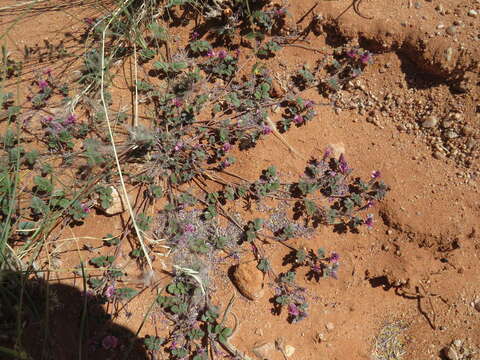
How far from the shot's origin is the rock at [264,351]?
11.1 ft

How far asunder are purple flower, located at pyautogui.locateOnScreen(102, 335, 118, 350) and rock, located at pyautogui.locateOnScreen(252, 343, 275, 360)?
3.59ft

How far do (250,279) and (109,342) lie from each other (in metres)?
1.19

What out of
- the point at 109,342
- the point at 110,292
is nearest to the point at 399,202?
the point at 110,292

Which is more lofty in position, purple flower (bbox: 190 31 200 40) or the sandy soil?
purple flower (bbox: 190 31 200 40)

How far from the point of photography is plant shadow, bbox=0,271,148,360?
121 inches

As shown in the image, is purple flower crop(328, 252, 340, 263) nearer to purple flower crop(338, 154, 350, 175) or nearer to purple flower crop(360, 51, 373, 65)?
purple flower crop(338, 154, 350, 175)

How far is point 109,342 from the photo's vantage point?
327 cm

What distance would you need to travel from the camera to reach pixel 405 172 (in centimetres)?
354

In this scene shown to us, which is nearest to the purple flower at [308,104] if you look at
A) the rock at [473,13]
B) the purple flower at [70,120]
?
the rock at [473,13]

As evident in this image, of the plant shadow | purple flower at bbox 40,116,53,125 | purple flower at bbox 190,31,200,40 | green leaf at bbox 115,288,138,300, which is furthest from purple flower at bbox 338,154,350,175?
purple flower at bbox 40,116,53,125

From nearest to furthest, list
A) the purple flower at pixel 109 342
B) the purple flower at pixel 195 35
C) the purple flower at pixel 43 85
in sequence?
1. the purple flower at pixel 109 342
2. the purple flower at pixel 43 85
3. the purple flower at pixel 195 35

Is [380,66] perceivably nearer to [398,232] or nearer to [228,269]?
[398,232]

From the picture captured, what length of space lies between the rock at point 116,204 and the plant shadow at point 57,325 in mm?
686

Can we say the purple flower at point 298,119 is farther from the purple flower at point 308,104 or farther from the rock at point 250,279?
the rock at point 250,279
